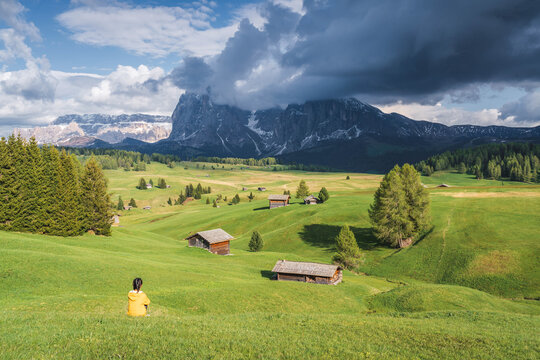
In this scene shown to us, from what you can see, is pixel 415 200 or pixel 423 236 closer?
pixel 423 236

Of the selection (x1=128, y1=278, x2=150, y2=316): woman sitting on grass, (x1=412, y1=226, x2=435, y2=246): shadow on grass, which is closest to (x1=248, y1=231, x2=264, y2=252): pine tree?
(x1=412, y1=226, x2=435, y2=246): shadow on grass

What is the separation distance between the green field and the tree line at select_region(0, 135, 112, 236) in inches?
137

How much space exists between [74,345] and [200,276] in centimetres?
3119

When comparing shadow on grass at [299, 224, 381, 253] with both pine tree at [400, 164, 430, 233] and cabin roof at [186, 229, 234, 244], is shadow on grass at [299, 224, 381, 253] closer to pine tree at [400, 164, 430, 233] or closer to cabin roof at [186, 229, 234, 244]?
pine tree at [400, 164, 430, 233]

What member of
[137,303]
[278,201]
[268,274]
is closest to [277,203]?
[278,201]

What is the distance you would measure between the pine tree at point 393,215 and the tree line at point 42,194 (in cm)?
6178

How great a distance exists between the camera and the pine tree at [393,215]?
233 ft

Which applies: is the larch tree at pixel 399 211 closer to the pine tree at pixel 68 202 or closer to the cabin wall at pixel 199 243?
the cabin wall at pixel 199 243

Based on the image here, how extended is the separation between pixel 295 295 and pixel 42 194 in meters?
47.0

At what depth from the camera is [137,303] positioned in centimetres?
1612

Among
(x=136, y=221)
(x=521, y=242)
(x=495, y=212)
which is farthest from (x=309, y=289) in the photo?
(x=136, y=221)

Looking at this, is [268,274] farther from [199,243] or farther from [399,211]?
[399,211]

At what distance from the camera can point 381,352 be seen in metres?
14.4

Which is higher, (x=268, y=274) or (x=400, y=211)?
(x=400, y=211)
